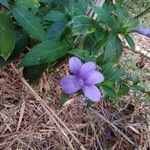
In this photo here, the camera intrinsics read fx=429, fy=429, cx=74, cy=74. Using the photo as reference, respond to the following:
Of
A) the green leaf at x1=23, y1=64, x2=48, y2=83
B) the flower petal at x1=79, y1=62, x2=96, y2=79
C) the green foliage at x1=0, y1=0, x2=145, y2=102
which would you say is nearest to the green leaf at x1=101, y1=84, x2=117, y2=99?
the green foliage at x1=0, y1=0, x2=145, y2=102

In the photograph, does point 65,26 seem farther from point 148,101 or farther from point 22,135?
point 148,101

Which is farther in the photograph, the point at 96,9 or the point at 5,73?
the point at 5,73

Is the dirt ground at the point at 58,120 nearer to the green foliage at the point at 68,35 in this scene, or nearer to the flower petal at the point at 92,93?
the green foliage at the point at 68,35

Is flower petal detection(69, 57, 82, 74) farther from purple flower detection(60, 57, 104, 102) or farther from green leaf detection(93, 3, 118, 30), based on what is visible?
green leaf detection(93, 3, 118, 30)

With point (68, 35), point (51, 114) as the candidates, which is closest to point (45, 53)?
point (68, 35)

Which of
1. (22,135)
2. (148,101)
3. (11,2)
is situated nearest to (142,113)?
(148,101)

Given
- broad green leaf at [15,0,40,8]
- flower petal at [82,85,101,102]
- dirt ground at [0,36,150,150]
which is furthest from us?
dirt ground at [0,36,150,150]

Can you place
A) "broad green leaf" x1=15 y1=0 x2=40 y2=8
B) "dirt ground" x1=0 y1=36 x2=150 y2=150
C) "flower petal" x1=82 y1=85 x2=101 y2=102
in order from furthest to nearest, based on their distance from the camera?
"dirt ground" x1=0 y1=36 x2=150 y2=150 < "broad green leaf" x1=15 y1=0 x2=40 y2=8 < "flower petal" x1=82 y1=85 x2=101 y2=102
